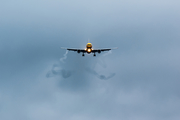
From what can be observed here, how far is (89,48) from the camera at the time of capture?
6230 inches

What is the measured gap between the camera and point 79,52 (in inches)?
Result: 6476

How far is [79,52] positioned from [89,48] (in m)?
9.47
